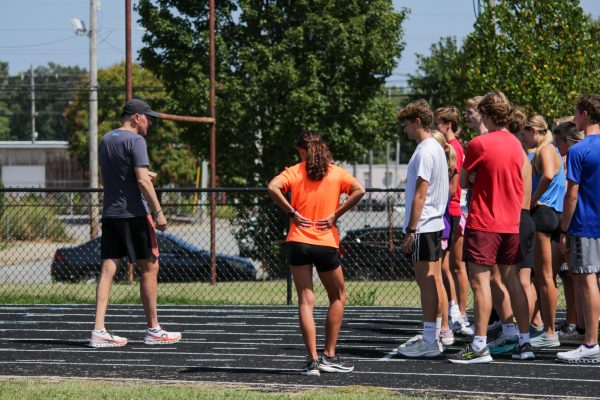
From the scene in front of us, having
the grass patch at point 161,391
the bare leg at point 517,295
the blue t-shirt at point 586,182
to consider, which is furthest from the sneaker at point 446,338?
the grass patch at point 161,391

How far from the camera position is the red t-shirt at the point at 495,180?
8414mm

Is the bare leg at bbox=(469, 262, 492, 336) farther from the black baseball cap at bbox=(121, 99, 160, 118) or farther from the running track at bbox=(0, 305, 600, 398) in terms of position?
the black baseball cap at bbox=(121, 99, 160, 118)

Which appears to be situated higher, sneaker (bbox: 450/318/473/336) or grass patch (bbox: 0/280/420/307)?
sneaker (bbox: 450/318/473/336)

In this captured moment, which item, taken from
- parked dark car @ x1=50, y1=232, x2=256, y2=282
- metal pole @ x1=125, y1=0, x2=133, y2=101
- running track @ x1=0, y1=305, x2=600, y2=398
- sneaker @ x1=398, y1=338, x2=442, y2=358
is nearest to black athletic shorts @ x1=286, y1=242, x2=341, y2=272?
running track @ x1=0, y1=305, x2=600, y2=398

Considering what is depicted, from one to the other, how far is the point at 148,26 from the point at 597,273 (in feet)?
60.6

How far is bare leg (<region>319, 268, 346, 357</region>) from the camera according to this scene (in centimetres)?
807

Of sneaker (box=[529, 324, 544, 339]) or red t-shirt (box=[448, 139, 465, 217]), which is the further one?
red t-shirt (box=[448, 139, 465, 217])

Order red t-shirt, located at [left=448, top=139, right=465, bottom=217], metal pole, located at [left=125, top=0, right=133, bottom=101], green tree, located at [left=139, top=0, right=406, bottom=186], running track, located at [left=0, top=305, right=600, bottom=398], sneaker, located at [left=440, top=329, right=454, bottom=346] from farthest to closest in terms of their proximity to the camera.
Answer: green tree, located at [left=139, top=0, right=406, bottom=186], metal pole, located at [left=125, top=0, right=133, bottom=101], red t-shirt, located at [left=448, top=139, right=465, bottom=217], sneaker, located at [left=440, top=329, right=454, bottom=346], running track, located at [left=0, top=305, right=600, bottom=398]

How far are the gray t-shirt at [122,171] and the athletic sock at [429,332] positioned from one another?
109 inches

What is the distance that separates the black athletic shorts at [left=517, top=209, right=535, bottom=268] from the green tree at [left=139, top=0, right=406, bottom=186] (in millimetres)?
15883

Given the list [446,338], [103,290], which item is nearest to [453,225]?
[446,338]

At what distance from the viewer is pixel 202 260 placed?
19734 millimetres

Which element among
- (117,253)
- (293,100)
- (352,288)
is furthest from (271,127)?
(117,253)

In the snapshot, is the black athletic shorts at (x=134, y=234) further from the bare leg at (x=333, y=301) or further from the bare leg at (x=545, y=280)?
the bare leg at (x=545, y=280)
